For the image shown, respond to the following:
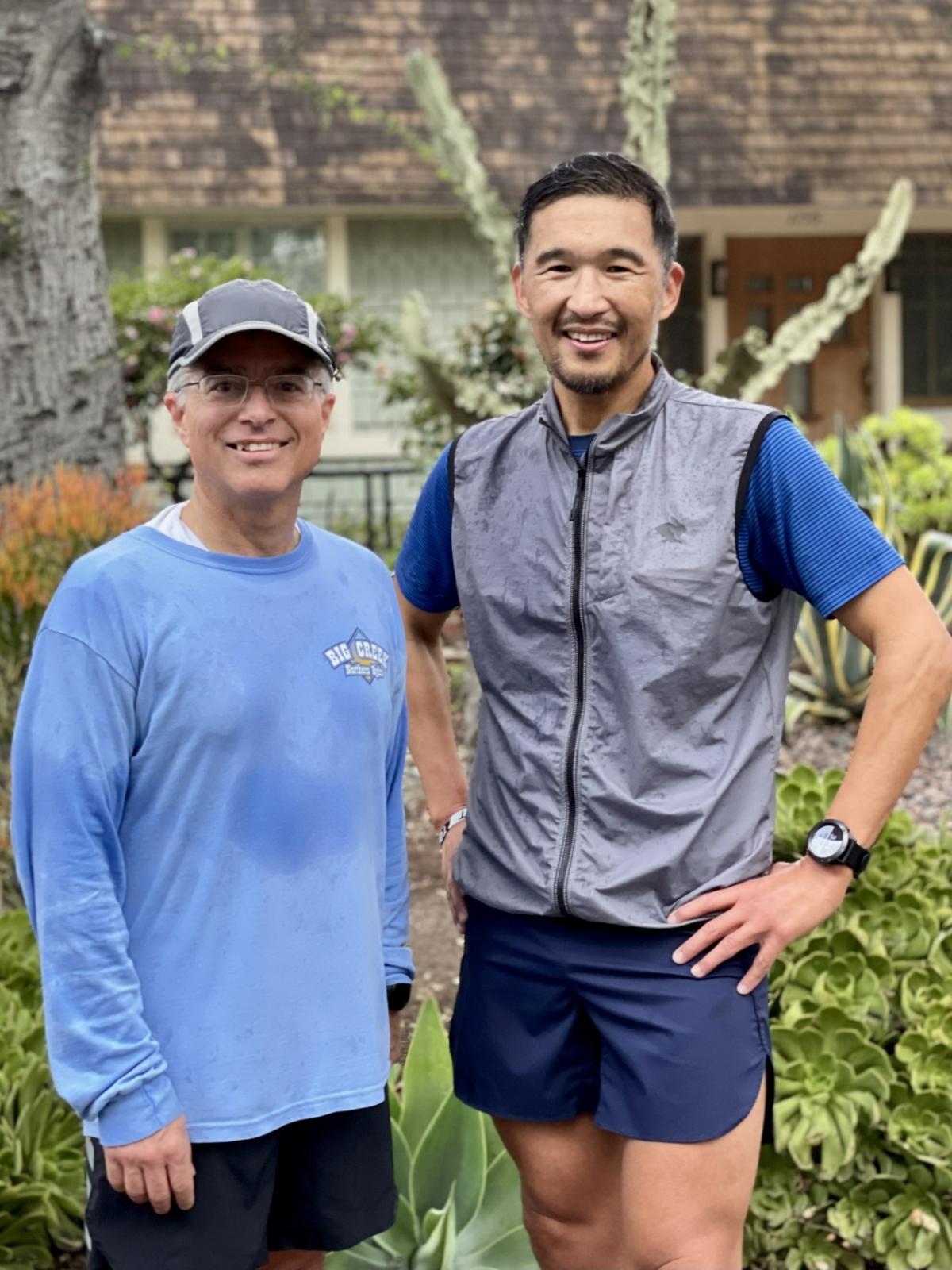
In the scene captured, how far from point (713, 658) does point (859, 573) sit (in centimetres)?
27

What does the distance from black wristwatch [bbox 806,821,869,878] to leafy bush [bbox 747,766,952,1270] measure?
114cm

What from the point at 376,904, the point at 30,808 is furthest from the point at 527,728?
the point at 30,808

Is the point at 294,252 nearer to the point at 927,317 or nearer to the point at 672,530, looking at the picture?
the point at 927,317

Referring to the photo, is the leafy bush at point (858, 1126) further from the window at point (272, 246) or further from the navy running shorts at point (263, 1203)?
the window at point (272, 246)

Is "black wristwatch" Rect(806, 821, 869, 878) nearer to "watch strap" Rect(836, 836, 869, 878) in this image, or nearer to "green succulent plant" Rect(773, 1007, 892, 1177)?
"watch strap" Rect(836, 836, 869, 878)

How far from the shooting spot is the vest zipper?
254 cm

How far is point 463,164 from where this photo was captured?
24.4ft

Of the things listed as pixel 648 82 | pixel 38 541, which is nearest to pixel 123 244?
pixel 648 82

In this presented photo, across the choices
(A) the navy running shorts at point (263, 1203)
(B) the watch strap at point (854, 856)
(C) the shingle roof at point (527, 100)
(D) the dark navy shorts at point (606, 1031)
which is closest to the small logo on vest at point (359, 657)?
(D) the dark navy shorts at point (606, 1031)

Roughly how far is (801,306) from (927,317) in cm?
152

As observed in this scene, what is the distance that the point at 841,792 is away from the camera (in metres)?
2.48

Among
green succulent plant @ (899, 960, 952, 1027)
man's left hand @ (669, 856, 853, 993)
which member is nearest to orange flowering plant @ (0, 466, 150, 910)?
green succulent plant @ (899, 960, 952, 1027)

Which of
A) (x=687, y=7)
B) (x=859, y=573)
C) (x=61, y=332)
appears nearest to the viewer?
(x=859, y=573)

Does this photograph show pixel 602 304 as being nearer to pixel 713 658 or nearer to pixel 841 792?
pixel 713 658
